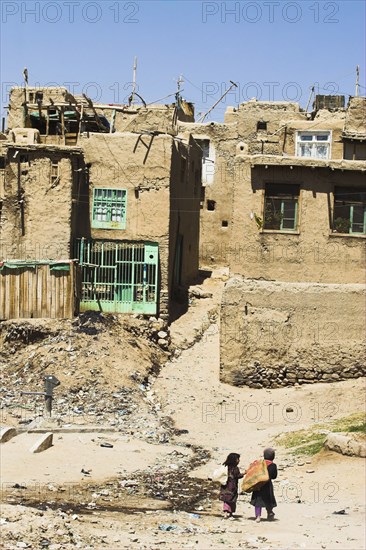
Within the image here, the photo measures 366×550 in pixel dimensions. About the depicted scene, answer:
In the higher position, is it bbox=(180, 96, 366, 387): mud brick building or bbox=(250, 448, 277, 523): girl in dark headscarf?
bbox=(180, 96, 366, 387): mud brick building

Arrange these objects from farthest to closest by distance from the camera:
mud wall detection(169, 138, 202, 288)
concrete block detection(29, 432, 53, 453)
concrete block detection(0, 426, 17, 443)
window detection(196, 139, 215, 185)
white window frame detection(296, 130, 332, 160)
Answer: window detection(196, 139, 215, 185) < white window frame detection(296, 130, 332, 160) < mud wall detection(169, 138, 202, 288) < concrete block detection(0, 426, 17, 443) < concrete block detection(29, 432, 53, 453)

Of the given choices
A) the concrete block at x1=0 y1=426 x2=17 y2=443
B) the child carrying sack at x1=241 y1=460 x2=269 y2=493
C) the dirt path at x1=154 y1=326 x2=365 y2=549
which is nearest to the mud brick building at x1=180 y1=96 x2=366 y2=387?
the dirt path at x1=154 y1=326 x2=365 y2=549

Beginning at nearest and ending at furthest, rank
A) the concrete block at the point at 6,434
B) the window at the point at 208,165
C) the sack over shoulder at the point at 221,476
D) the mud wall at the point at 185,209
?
the sack over shoulder at the point at 221,476
the concrete block at the point at 6,434
the mud wall at the point at 185,209
the window at the point at 208,165

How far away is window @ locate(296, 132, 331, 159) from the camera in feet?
91.6

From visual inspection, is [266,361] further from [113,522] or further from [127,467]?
[113,522]

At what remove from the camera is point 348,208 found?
22.1 metres

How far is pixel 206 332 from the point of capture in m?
25.6

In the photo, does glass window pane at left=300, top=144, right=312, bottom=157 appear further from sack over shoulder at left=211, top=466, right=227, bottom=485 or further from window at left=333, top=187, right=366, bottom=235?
sack over shoulder at left=211, top=466, right=227, bottom=485

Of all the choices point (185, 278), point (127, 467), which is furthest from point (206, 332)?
point (127, 467)

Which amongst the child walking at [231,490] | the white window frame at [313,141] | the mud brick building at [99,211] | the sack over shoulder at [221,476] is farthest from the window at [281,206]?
the child walking at [231,490]

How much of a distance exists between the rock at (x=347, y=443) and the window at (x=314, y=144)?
13127 millimetres

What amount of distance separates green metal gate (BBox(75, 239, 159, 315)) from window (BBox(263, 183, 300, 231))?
3534mm

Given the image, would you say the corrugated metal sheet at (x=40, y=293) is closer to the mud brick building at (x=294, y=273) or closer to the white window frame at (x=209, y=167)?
the mud brick building at (x=294, y=273)

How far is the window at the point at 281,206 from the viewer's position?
21.9 meters
